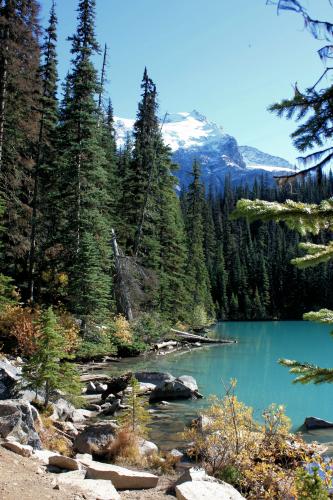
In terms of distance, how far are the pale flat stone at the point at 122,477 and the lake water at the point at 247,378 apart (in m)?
3.53

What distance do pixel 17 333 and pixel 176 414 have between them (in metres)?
7.09

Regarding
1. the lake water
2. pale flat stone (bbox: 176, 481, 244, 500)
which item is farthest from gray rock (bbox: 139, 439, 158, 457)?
pale flat stone (bbox: 176, 481, 244, 500)

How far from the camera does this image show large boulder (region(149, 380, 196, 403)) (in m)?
15.8

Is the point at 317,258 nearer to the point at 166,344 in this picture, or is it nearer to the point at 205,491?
the point at 205,491

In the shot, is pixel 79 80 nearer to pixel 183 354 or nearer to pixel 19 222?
pixel 19 222

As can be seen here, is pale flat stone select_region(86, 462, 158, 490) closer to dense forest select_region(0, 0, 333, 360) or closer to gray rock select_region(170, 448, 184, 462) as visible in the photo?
gray rock select_region(170, 448, 184, 462)

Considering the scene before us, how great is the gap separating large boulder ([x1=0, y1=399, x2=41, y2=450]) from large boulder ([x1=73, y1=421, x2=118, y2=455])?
1131 millimetres

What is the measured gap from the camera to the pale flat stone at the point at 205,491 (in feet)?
20.3

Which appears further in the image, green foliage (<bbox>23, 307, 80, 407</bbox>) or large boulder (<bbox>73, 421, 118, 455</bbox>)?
green foliage (<bbox>23, 307, 80, 407</bbox>)

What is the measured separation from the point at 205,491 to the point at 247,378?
15.7m

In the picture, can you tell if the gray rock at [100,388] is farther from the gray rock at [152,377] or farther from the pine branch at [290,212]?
the pine branch at [290,212]

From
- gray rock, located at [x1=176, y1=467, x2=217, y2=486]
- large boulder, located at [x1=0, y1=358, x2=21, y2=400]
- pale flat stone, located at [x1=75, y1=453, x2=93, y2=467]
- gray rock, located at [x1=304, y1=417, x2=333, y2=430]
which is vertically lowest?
gray rock, located at [x1=304, y1=417, x2=333, y2=430]

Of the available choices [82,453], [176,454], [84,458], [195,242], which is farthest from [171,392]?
[195,242]

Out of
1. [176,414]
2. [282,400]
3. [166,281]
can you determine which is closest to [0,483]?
[176,414]
